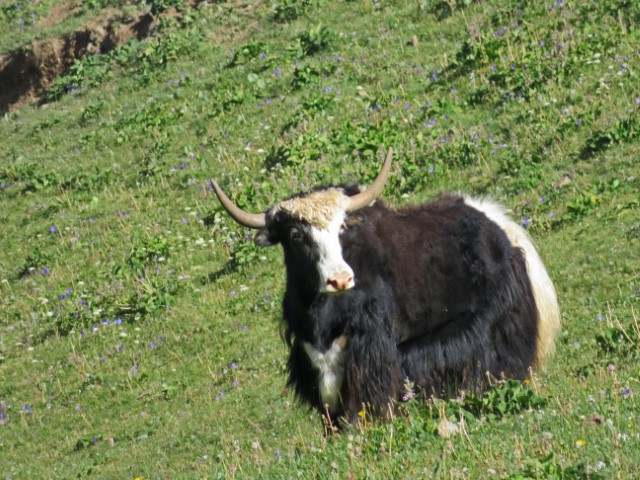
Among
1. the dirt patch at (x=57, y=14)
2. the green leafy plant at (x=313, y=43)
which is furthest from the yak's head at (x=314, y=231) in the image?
the dirt patch at (x=57, y=14)

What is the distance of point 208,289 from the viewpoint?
14438mm

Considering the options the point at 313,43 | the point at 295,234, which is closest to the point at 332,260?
the point at 295,234

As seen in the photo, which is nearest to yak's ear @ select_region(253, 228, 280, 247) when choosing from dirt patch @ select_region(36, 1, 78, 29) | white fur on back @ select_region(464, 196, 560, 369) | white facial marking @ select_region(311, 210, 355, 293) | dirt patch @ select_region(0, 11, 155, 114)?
white facial marking @ select_region(311, 210, 355, 293)

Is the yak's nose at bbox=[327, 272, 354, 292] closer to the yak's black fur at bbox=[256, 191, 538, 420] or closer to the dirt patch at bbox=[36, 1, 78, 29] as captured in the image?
the yak's black fur at bbox=[256, 191, 538, 420]

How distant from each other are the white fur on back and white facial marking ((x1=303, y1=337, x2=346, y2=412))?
179 centimetres

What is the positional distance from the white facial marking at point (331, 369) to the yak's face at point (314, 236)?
0.52m

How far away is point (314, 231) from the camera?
29.3 feet

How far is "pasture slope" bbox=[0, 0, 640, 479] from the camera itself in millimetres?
7695

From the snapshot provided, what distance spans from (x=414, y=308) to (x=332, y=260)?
107 cm

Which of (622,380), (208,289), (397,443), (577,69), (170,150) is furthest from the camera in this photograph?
(170,150)

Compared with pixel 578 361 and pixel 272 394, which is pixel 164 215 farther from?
pixel 578 361

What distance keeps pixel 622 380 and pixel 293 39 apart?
1413 centimetres

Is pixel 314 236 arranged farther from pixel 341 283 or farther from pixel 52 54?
pixel 52 54

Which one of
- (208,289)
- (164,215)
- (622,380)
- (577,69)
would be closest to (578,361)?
(622,380)
